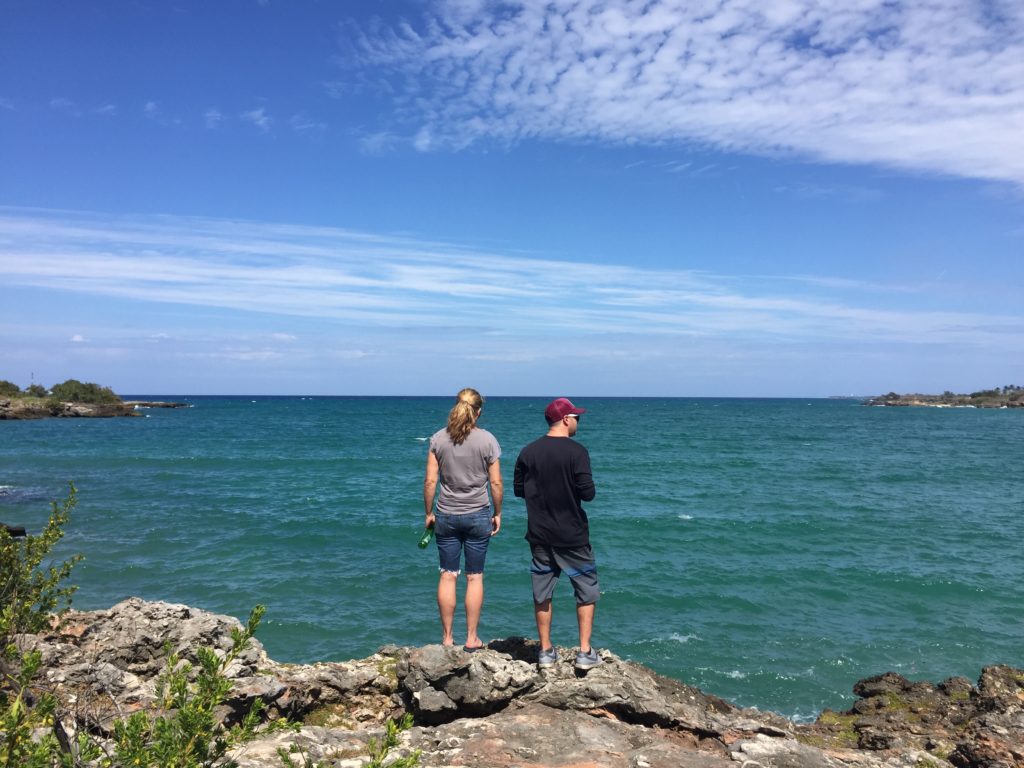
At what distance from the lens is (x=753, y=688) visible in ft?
35.6

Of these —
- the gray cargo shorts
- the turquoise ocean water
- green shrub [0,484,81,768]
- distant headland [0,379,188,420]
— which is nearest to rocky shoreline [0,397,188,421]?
distant headland [0,379,188,420]

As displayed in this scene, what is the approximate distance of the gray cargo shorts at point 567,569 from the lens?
645 centimetres

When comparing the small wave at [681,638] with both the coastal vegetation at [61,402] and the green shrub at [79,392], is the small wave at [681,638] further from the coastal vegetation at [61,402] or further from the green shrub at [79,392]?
the green shrub at [79,392]

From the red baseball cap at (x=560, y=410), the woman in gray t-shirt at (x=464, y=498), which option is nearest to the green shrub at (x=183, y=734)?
the woman in gray t-shirt at (x=464, y=498)

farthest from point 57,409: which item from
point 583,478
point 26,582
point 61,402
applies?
point 583,478

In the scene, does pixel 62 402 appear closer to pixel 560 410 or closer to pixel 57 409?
pixel 57 409

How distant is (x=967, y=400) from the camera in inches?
6009

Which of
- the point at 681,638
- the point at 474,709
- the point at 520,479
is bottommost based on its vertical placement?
the point at 681,638

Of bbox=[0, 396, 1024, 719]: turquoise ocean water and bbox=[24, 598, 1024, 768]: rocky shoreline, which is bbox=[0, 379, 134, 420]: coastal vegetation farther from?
bbox=[24, 598, 1024, 768]: rocky shoreline

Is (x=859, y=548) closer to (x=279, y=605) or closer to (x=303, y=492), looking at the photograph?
(x=279, y=605)

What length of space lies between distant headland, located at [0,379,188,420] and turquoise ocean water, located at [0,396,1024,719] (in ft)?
181

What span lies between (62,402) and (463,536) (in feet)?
330

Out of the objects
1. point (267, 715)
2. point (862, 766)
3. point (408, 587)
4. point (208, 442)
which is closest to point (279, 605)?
point (408, 587)

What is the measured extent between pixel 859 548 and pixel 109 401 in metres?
107
